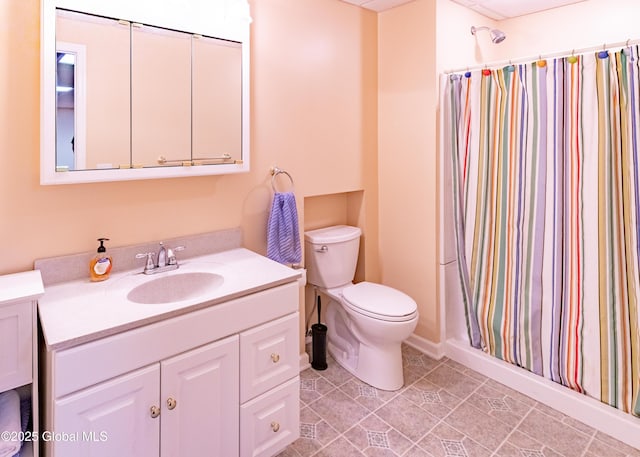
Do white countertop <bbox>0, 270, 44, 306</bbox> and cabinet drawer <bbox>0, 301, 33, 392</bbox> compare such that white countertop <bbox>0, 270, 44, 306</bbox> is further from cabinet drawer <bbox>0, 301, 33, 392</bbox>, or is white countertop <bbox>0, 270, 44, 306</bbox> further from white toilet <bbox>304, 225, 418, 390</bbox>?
white toilet <bbox>304, 225, 418, 390</bbox>

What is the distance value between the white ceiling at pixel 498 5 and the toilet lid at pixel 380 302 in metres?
1.72

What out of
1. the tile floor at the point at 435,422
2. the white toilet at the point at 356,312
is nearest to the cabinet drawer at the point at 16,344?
the tile floor at the point at 435,422

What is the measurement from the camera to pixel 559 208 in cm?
208

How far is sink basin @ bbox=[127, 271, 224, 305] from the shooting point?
5.64ft

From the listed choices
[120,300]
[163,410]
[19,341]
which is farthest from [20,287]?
[163,410]

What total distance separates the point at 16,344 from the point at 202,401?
0.61m

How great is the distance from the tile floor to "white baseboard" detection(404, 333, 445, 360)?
17 centimetres

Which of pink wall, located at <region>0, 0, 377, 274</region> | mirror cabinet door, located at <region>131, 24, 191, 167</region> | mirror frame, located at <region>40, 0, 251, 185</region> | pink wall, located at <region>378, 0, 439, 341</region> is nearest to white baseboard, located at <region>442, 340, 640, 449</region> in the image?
pink wall, located at <region>378, 0, 439, 341</region>

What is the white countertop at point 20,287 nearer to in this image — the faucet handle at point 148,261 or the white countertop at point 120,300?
the white countertop at point 120,300

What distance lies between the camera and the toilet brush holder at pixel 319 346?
2.54 metres

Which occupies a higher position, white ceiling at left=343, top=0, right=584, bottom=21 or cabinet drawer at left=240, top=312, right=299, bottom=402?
white ceiling at left=343, top=0, right=584, bottom=21

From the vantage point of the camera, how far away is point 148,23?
1.72m

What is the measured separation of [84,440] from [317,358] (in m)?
1.49

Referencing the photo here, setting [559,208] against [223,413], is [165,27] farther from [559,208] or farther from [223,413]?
[559,208]
